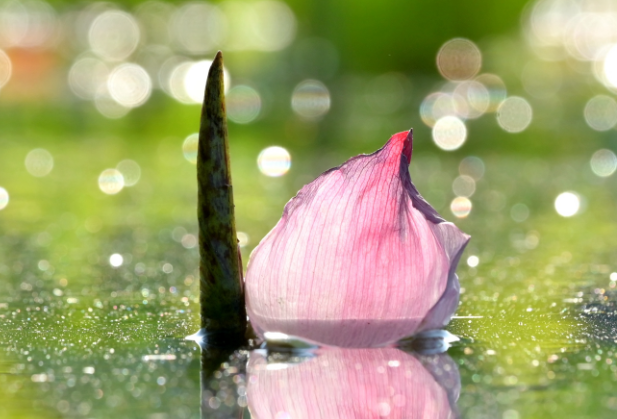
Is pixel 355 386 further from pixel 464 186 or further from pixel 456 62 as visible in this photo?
pixel 456 62

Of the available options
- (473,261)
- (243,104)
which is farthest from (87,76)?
(473,261)

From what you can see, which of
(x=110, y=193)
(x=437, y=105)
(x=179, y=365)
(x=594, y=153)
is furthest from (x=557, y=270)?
(x=437, y=105)

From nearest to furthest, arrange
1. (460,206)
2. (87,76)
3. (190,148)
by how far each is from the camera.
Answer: (460,206) → (190,148) → (87,76)

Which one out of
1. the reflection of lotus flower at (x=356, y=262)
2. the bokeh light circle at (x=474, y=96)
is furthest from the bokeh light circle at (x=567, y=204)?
the bokeh light circle at (x=474, y=96)

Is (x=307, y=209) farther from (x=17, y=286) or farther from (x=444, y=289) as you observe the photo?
(x=17, y=286)

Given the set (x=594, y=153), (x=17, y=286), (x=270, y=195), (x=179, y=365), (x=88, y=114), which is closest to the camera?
(x=179, y=365)

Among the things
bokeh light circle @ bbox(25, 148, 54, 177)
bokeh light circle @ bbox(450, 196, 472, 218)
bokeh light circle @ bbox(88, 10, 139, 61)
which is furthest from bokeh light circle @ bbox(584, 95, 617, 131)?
bokeh light circle @ bbox(88, 10, 139, 61)
